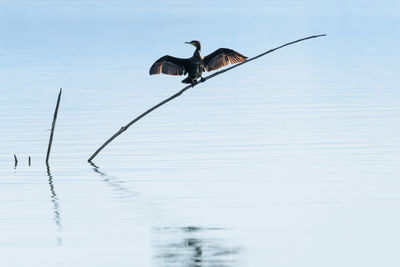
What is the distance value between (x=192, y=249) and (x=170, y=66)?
7638 millimetres

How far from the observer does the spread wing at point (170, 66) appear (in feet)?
79.2

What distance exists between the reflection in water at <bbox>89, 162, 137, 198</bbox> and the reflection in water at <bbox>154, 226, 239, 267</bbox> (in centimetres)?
345

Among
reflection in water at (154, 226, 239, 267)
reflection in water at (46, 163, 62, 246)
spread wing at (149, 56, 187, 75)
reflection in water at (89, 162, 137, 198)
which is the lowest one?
reflection in water at (154, 226, 239, 267)

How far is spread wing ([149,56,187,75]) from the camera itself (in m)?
24.1

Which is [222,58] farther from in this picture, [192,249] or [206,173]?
[192,249]

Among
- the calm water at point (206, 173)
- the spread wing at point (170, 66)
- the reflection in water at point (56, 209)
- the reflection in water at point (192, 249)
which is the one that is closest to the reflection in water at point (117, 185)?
the calm water at point (206, 173)

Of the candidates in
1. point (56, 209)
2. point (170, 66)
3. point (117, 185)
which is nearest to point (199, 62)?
point (170, 66)

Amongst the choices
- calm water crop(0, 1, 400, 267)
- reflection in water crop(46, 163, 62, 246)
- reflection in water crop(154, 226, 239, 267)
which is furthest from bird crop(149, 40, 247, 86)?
reflection in water crop(154, 226, 239, 267)

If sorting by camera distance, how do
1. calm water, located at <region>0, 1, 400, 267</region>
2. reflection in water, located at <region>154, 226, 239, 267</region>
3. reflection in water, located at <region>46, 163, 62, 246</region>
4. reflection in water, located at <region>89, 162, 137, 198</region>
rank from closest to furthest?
1. reflection in water, located at <region>154, 226, 239, 267</region>
2. calm water, located at <region>0, 1, 400, 267</region>
3. reflection in water, located at <region>46, 163, 62, 246</region>
4. reflection in water, located at <region>89, 162, 137, 198</region>

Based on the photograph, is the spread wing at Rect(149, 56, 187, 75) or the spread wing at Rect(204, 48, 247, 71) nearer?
the spread wing at Rect(204, 48, 247, 71)

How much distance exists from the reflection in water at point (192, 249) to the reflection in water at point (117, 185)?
3446 mm

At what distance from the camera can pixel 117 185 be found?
23203 mm

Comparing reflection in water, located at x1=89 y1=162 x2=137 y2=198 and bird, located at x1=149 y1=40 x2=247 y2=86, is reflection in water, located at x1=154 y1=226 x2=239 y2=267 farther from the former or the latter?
bird, located at x1=149 y1=40 x2=247 y2=86

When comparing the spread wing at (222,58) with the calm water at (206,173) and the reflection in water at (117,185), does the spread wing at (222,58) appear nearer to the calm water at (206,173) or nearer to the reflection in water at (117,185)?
the calm water at (206,173)
